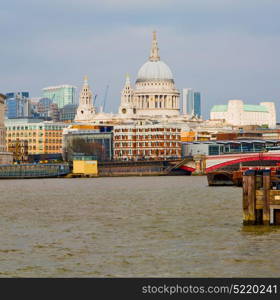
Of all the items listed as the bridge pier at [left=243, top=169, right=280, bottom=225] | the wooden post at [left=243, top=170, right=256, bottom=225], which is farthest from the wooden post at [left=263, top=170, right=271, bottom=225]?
the wooden post at [left=243, top=170, right=256, bottom=225]

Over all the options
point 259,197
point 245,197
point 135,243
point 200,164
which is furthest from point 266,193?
point 200,164

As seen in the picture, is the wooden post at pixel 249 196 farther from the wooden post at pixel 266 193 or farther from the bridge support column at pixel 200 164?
the bridge support column at pixel 200 164

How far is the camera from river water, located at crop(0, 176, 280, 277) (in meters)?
39.6

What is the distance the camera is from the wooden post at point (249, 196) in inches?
1935

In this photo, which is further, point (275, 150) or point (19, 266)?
point (275, 150)

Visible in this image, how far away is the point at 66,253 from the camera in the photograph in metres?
44.1

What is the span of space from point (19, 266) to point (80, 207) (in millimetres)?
32289

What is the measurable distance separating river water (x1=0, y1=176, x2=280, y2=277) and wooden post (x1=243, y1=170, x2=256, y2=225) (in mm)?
595

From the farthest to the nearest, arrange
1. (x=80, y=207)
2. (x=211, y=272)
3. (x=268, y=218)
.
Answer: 1. (x=80, y=207)
2. (x=268, y=218)
3. (x=211, y=272)

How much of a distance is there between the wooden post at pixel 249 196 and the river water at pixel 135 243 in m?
0.59

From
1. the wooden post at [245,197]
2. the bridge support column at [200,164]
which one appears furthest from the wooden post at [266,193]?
the bridge support column at [200,164]

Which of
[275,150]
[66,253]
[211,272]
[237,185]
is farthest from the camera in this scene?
[275,150]
